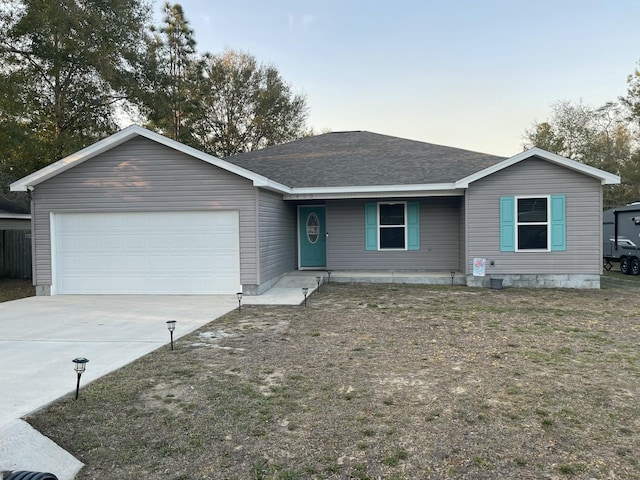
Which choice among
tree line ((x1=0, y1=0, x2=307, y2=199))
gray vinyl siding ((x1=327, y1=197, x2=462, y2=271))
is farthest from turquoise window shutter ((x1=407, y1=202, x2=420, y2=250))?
tree line ((x1=0, y1=0, x2=307, y2=199))

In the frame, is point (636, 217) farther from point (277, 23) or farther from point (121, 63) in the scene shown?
point (121, 63)

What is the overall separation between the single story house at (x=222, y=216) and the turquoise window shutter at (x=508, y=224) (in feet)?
0.08

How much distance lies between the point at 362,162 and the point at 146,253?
664 cm

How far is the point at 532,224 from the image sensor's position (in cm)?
1045

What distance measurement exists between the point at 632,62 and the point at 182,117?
2372 cm

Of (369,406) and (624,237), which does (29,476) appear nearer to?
(369,406)

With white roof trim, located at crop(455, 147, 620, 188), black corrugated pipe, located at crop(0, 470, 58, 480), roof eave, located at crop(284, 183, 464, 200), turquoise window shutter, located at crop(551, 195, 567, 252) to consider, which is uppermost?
white roof trim, located at crop(455, 147, 620, 188)

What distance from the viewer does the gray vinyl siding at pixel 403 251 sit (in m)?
12.1

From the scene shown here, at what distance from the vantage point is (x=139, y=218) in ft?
32.7

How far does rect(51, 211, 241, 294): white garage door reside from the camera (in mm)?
9852

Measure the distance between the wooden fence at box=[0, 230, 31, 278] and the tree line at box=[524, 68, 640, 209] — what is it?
26.9m

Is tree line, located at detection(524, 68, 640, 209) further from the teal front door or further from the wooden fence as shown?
the wooden fence

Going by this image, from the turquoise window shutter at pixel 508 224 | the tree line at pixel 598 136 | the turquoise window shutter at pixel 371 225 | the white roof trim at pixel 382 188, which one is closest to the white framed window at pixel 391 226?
the turquoise window shutter at pixel 371 225

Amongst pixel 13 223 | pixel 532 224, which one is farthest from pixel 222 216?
pixel 13 223
